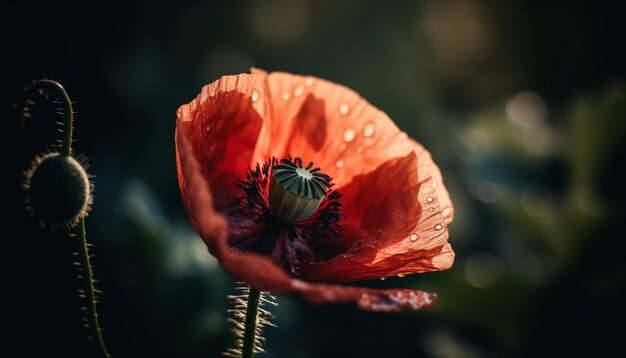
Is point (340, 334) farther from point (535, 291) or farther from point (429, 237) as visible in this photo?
point (429, 237)

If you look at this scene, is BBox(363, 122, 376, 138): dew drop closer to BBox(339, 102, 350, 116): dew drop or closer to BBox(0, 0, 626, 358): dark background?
BBox(339, 102, 350, 116): dew drop

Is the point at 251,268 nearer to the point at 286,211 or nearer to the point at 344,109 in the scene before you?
the point at 286,211

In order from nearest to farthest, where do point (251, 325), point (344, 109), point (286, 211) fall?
point (251, 325) → point (286, 211) → point (344, 109)

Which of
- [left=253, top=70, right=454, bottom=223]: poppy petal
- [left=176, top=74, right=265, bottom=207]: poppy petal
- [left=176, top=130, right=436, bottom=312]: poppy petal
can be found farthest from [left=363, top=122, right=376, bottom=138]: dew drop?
[left=176, top=130, right=436, bottom=312]: poppy petal

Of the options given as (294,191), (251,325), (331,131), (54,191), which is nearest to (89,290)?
(54,191)

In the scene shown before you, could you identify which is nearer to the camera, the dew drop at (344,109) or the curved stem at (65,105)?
the curved stem at (65,105)

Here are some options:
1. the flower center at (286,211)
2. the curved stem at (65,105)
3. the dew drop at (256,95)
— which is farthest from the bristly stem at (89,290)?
the dew drop at (256,95)

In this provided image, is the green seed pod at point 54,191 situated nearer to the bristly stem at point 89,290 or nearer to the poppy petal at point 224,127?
the bristly stem at point 89,290
